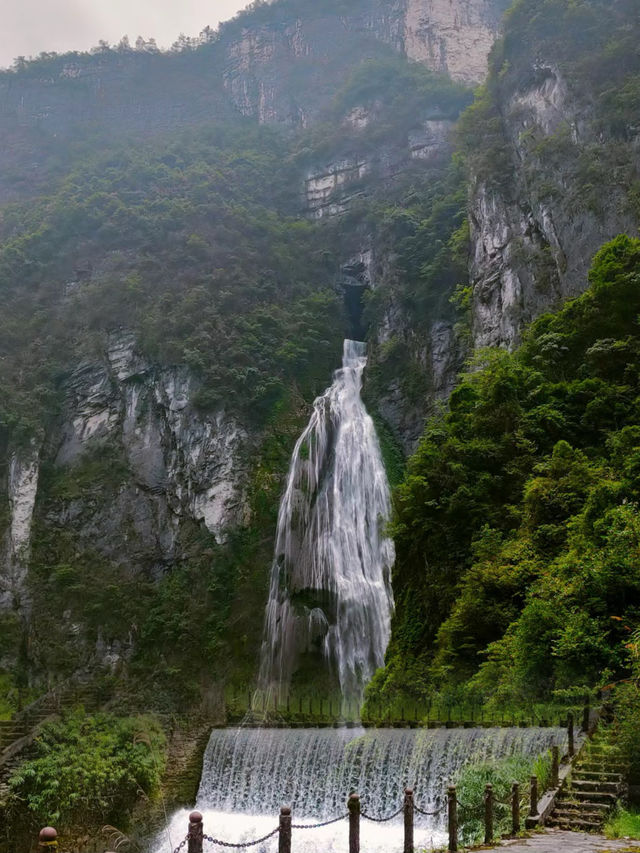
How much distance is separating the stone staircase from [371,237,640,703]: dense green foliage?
1.25 m

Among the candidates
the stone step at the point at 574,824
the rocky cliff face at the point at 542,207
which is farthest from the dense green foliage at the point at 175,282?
the stone step at the point at 574,824

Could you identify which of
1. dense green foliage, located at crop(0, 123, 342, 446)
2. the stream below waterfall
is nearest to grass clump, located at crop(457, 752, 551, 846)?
the stream below waterfall

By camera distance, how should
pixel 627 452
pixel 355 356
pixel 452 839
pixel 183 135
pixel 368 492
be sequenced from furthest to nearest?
pixel 183 135 < pixel 355 356 < pixel 368 492 < pixel 627 452 < pixel 452 839

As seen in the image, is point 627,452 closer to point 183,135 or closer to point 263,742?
point 263,742

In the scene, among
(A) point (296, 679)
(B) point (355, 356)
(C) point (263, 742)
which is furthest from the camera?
(B) point (355, 356)

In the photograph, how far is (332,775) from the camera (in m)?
15.5

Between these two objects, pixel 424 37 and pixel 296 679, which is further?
pixel 424 37

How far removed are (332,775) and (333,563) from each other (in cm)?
1115

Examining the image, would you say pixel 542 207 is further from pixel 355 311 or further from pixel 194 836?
pixel 194 836

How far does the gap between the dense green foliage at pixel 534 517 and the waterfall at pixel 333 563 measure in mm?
6870

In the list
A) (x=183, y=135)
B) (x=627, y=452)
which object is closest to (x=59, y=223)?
(x=183, y=135)

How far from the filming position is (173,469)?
1303 inches

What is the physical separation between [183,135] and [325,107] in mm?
11296

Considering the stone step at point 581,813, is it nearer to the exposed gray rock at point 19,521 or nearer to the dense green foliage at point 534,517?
the dense green foliage at point 534,517
